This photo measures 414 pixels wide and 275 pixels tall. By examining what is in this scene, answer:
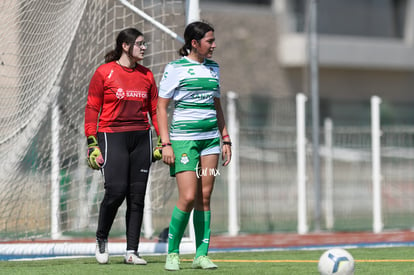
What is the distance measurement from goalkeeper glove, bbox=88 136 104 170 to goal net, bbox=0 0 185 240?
71.9 inches

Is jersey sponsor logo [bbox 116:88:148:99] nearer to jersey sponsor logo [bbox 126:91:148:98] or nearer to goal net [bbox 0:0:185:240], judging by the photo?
jersey sponsor logo [bbox 126:91:148:98]

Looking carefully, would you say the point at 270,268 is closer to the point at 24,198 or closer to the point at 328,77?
the point at 24,198

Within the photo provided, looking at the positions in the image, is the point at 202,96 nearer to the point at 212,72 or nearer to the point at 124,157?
the point at 212,72

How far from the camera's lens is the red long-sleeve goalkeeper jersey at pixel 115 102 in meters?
8.41

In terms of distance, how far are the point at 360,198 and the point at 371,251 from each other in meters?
7.56

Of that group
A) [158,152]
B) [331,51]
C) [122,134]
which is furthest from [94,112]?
[331,51]

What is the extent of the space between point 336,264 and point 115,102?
267cm

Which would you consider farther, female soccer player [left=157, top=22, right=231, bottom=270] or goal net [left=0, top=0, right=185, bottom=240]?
goal net [left=0, top=0, right=185, bottom=240]

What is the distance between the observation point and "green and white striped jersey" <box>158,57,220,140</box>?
7.86 m

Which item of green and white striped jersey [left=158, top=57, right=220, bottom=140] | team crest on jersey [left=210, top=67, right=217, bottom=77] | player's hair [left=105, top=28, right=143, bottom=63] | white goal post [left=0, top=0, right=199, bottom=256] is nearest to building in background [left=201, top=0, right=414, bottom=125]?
white goal post [left=0, top=0, right=199, bottom=256]

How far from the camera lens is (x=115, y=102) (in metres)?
8.41

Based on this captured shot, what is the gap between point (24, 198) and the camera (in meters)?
11.4

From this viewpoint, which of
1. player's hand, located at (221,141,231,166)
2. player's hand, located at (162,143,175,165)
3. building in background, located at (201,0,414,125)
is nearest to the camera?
player's hand, located at (162,143,175,165)

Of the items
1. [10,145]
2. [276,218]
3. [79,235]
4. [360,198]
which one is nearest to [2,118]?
[10,145]
